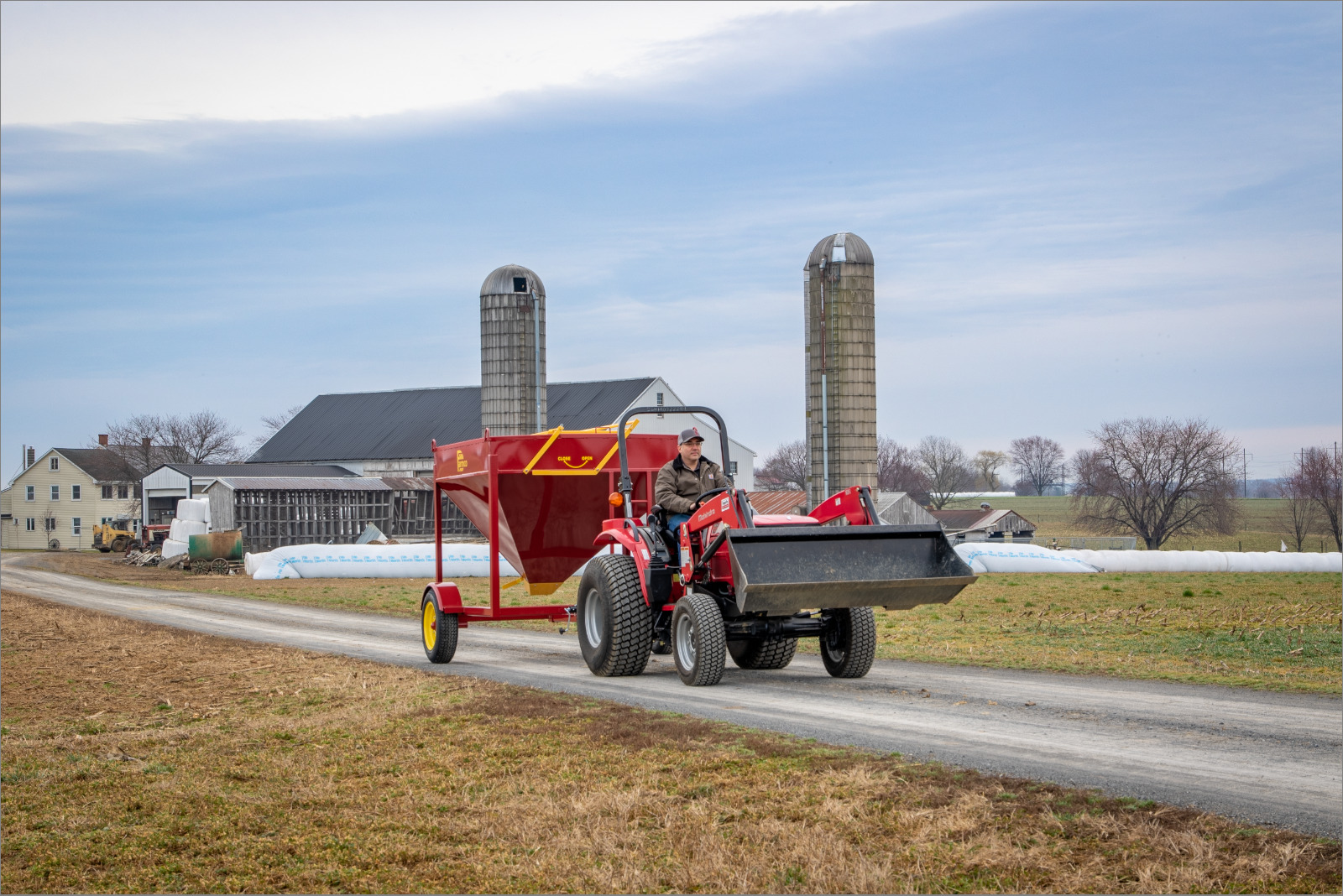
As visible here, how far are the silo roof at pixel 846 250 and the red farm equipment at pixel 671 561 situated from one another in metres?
11.8

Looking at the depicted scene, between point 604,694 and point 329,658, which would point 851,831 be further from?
point 329,658

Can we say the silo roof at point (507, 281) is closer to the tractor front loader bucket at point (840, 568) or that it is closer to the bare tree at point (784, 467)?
the tractor front loader bucket at point (840, 568)

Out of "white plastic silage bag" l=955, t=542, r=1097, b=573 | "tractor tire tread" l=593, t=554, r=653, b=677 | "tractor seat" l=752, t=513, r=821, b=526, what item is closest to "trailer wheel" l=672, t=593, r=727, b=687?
"tractor tire tread" l=593, t=554, r=653, b=677

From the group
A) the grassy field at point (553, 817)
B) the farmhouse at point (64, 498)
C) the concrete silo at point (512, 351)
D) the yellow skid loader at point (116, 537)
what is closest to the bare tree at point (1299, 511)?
the concrete silo at point (512, 351)

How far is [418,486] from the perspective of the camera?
5191 cm

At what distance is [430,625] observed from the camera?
14.2 metres

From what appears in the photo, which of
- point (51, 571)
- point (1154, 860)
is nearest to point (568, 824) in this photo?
point (1154, 860)

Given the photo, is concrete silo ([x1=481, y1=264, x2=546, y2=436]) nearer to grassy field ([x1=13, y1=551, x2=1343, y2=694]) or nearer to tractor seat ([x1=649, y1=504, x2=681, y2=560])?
grassy field ([x1=13, y1=551, x2=1343, y2=694])

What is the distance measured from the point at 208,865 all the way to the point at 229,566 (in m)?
34.3

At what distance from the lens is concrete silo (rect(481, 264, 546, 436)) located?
27.2 meters

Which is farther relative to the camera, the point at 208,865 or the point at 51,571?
the point at 51,571

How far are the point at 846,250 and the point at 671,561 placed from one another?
1455 centimetres

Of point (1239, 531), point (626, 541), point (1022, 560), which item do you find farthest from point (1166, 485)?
point (626, 541)

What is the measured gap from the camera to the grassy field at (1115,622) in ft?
43.0
